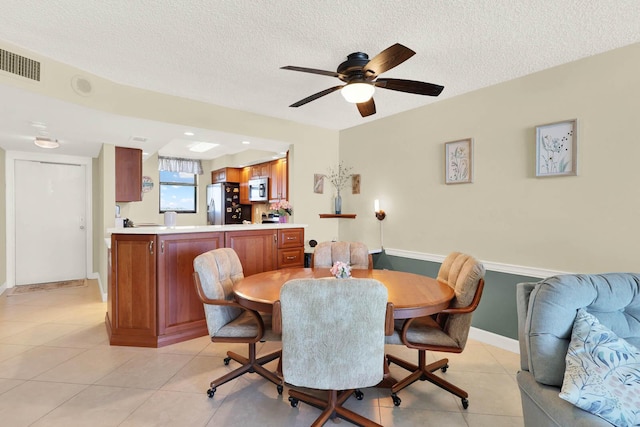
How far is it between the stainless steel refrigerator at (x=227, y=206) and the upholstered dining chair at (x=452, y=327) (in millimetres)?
5023

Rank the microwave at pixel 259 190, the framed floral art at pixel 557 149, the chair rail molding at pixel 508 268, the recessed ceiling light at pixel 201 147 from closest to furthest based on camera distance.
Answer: the framed floral art at pixel 557 149
the chair rail molding at pixel 508 268
the microwave at pixel 259 190
the recessed ceiling light at pixel 201 147

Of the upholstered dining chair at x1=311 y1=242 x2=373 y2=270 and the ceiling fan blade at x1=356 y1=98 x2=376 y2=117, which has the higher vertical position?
the ceiling fan blade at x1=356 y1=98 x2=376 y2=117

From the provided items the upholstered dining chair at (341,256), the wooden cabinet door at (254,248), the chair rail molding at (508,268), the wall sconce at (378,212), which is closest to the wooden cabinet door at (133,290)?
the wooden cabinet door at (254,248)

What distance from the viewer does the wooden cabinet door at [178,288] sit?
2.90 meters

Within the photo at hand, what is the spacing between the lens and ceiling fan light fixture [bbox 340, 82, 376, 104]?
220 centimetres

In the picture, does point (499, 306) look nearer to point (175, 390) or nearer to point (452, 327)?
point (452, 327)

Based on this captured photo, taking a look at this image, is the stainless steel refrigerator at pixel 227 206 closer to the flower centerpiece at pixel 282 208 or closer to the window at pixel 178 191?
the window at pixel 178 191

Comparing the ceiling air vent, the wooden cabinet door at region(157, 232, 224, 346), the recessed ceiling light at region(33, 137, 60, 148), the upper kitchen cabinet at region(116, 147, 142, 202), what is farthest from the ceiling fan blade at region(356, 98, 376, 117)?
→ the recessed ceiling light at region(33, 137, 60, 148)

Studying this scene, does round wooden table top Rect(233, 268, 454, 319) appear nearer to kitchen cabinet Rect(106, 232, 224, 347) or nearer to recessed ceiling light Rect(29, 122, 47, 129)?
kitchen cabinet Rect(106, 232, 224, 347)

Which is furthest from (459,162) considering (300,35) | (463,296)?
(300,35)

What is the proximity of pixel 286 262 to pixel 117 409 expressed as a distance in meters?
2.16

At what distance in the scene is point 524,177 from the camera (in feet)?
9.18

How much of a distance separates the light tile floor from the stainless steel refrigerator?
357 centimetres

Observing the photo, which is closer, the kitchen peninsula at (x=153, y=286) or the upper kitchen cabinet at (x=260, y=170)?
the kitchen peninsula at (x=153, y=286)
